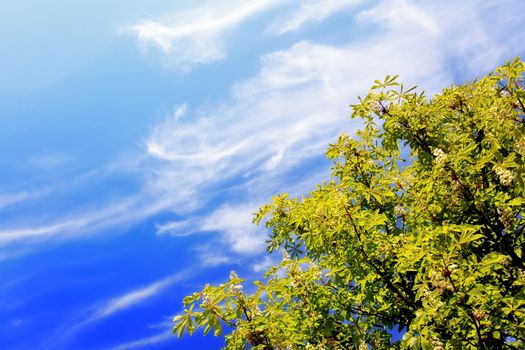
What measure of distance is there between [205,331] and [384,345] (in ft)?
17.6

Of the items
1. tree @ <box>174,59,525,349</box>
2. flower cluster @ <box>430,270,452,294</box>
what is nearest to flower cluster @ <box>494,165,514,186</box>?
tree @ <box>174,59,525,349</box>

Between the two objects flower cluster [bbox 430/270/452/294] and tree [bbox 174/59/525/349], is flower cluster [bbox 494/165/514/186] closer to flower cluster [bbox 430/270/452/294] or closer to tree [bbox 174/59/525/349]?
tree [bbox 174/59/525/349]

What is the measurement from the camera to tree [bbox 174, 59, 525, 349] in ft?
26.0

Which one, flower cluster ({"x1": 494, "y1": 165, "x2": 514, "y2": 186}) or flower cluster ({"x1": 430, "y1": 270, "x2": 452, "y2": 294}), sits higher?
flower cluster ({"x1": 494, "y1": 165, "x2": 514, "y2": 186})

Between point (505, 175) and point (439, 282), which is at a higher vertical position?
point (505, 175)

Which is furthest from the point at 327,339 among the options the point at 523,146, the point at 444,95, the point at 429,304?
the point at 444,95

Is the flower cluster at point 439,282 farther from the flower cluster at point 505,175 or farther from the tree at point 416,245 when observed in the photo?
the flower cluster at point 505,175

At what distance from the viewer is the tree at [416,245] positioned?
7938 millimetres

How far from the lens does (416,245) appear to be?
8.84 meters

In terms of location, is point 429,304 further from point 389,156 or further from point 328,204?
point 389,156

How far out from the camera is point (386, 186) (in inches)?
457

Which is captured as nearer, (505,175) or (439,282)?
(439,282)

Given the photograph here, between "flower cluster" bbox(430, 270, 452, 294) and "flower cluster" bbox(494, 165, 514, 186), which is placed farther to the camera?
"flower cluster" bbox(494, 165, 514, 186)

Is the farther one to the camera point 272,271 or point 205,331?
point 272,271
